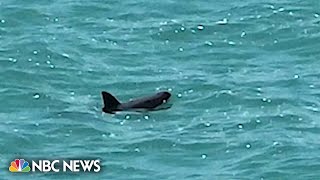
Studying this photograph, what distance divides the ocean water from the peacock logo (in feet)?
0.32

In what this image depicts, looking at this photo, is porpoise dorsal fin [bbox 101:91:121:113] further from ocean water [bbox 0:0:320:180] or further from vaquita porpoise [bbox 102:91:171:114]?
A: ocean water [bbox 0:0:320:180]

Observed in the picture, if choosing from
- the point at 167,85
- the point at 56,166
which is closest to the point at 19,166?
the point at 56,166

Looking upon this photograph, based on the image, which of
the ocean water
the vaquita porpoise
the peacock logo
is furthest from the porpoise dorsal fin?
the peacock logo

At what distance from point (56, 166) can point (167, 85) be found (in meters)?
3.54

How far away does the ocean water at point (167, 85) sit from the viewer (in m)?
16.0

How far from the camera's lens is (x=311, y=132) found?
16.8 metres

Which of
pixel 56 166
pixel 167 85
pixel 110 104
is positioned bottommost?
pixel 56 166

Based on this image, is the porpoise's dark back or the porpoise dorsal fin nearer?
the porpoise dorsal fin

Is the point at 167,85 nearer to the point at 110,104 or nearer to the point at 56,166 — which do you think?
the point at 110,104

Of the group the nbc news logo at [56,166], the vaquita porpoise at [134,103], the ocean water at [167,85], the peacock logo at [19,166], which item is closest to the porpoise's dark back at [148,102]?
the vaquita porpoise at [134,103]

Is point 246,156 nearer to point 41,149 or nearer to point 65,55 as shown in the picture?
point 41,149

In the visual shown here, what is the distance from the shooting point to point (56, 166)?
15.5 metres

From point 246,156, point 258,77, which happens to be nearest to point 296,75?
point 258,77

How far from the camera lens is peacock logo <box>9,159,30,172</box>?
1545cm
